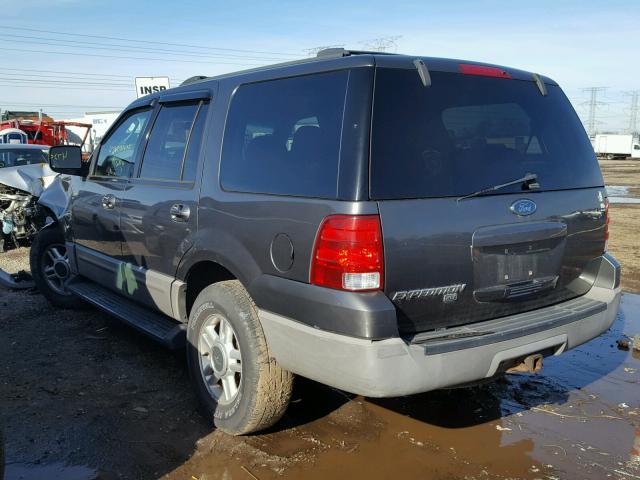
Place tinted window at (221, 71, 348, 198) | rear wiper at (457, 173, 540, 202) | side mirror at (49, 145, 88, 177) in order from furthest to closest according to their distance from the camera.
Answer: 1. side mirror at (49, 145, 88, 177)
2. rear wiper at (457, 173, 540, 202)
3. tinted window at (221, 71, 348, 198)

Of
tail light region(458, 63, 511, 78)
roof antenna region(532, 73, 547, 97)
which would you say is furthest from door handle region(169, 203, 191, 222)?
roof antenna region(532, 73, 547, 97)

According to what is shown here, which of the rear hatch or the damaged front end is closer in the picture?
the rear hatch

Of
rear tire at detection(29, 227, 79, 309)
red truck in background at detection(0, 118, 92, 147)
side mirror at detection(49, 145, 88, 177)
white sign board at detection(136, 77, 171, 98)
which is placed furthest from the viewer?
red truck in background at detection(0, 118, 92, 147)

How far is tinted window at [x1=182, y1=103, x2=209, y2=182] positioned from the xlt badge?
1681 millimetres

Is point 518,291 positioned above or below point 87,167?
below

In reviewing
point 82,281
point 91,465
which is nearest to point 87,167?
point 82,281

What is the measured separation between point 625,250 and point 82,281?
304 inches

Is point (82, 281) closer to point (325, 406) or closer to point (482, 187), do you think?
point (325, 406)

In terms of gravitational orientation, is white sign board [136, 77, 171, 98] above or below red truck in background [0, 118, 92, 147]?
above

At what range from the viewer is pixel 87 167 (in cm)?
529

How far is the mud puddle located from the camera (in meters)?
3.15

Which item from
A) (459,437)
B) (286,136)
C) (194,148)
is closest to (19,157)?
(194,148)

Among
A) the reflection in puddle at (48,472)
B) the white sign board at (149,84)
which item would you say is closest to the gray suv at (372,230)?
the reflection in puddle at (48,472)

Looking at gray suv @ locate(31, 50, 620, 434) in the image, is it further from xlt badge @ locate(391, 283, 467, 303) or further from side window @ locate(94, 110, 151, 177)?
side window @ locate(94, 110, 151, 177)
